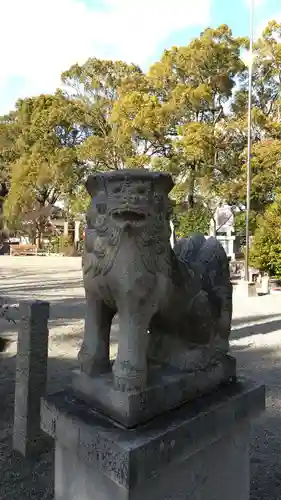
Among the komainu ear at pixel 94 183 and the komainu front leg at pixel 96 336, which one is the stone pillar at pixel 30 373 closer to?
the komainu front leg at pixel 96 336

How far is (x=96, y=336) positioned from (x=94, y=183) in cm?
57

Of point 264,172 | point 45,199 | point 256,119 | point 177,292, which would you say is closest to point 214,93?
point 256,119

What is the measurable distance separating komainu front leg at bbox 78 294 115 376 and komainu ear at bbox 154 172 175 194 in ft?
1.53

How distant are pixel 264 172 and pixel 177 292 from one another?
13.4m

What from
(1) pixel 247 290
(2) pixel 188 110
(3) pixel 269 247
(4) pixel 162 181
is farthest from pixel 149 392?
(2) pixel 188 110

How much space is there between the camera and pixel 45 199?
26078 millimetres

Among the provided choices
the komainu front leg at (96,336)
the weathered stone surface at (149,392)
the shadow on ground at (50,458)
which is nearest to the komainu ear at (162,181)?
the komainu front leg at (96,336)

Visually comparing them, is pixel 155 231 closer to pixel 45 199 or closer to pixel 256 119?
pixel 256 119

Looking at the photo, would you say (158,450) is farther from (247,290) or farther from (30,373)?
(247,290)

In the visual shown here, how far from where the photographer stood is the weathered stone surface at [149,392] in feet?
4.76

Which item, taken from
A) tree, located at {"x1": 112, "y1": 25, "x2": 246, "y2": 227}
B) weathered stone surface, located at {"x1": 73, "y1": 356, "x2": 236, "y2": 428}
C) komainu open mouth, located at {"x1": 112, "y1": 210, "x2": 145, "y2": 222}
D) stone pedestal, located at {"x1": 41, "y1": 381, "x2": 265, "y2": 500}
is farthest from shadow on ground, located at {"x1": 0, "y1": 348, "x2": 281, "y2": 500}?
tree, located at {"x1": 112, "y1": 25, "x2": 246, "y2": 227}

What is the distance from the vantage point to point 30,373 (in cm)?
271

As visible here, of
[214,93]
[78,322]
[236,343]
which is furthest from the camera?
[214,93]

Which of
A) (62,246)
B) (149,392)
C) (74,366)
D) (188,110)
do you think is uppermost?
(188,110)
